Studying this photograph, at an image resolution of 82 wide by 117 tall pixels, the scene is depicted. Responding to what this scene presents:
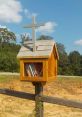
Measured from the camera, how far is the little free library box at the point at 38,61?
16.8 feet

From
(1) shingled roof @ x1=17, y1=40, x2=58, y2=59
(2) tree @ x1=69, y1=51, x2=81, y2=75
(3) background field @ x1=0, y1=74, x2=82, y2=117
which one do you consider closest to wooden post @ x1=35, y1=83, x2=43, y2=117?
(1) shingled roof @ x1=17, y1=40, x2=58, y2=59

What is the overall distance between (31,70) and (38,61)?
206 mm

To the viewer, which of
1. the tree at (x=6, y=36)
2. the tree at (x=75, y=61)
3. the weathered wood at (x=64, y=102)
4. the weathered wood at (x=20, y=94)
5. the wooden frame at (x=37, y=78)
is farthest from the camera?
the tree at (x=6, y=36)

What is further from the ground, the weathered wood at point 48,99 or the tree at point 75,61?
the tree at point 75,61

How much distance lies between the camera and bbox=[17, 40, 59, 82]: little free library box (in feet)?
16.8

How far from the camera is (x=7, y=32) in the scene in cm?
6288

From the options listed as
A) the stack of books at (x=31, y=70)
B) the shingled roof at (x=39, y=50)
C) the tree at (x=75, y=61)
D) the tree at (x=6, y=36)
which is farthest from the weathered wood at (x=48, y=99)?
the tree at (x=6, y=36)

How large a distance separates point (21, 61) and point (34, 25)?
58cm

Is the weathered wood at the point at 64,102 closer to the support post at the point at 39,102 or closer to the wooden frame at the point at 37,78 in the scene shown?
the support post at the point at 39,102

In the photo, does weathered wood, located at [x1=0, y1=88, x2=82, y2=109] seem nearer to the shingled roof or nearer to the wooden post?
the wooden post

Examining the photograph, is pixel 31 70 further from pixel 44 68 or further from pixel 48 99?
pixel 48 99

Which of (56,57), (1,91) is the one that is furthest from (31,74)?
(1,91)

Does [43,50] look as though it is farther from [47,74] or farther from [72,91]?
[72,91]

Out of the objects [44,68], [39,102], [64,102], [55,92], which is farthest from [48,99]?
[55,92]
